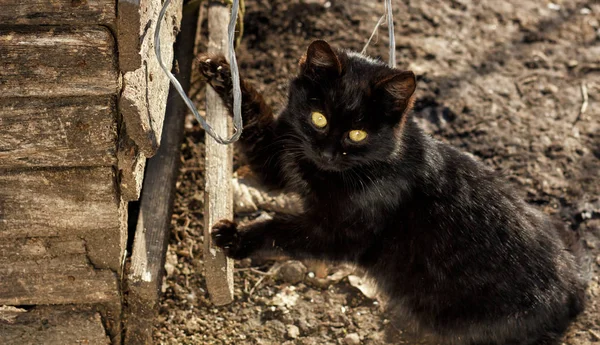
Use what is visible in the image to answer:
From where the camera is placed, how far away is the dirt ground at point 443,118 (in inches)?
122

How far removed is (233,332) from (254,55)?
2.03 metres

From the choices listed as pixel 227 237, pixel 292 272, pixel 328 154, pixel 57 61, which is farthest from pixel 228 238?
pixel 57 61

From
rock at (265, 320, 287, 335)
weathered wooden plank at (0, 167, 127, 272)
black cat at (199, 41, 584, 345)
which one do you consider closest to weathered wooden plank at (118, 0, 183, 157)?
weathered wooden plank at (0, 167, 127, 272)

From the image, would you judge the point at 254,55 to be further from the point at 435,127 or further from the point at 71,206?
the point at 71,206

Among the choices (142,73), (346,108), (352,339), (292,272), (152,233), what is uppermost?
(142,73)

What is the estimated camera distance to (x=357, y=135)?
265 cm

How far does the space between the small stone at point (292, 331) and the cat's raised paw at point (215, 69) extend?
119 centimetres

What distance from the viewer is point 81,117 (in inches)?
86.0

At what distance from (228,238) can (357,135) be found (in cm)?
77

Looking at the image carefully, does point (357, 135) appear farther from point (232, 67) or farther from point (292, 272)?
point (292, 272)

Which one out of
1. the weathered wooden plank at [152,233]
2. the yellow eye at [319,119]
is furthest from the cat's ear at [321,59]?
the weathered wooden plank at [152,233]

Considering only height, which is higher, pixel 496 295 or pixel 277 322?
pixel 496 295

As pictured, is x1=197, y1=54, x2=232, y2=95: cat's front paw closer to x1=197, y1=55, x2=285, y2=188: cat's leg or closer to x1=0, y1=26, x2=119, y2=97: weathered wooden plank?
x1=197, y1=55, x2=285, y2=188: cat's leg

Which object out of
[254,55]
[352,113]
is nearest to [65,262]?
[352,113]
